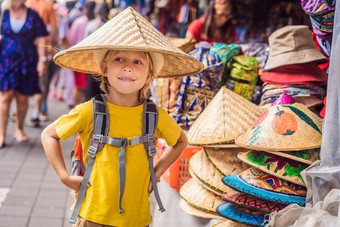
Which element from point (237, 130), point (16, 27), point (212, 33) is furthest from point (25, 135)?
point (237, 130)

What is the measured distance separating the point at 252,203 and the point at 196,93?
55.6 inches

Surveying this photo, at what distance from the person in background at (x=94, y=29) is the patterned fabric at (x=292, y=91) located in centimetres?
238

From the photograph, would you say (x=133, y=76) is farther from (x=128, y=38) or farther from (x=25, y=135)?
(x=25, y=135)

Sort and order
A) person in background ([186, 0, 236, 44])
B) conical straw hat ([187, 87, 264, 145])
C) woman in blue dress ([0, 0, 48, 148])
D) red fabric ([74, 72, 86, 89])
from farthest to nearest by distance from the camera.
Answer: red fabric ([74, 72, 86, 89]), woman in blue dress ([0, 0, 48, 148]), person in background ([186, 0, 236, 44]), conical straw hat ([187, 87, 264, 145])

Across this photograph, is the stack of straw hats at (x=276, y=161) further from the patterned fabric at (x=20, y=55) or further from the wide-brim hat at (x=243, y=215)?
the patterned fabric at (x=20, y=55)

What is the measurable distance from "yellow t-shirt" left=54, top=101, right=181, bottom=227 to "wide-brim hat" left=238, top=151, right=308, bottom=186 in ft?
1.97

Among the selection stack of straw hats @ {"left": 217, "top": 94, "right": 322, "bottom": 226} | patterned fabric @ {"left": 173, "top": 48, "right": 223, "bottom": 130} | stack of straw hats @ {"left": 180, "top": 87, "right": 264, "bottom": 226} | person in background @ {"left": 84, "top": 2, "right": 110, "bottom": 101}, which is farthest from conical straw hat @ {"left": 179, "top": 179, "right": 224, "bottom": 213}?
person in background @ {"left": 84, "top": 2, "right": 110, "bottom": 101}

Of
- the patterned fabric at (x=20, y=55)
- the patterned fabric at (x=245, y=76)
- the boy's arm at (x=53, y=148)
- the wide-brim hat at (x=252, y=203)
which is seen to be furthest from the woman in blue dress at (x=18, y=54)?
the wide-brim hat at (x=252, y=203)

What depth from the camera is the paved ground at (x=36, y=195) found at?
10.4ft

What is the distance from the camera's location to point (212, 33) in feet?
16.6

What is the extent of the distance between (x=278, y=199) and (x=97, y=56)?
1.14 meters

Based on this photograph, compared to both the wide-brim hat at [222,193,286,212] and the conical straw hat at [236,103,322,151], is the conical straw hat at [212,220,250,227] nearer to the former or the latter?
the wide-brim hat at [222,193,286,212]

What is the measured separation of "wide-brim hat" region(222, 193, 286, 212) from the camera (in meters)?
2.21

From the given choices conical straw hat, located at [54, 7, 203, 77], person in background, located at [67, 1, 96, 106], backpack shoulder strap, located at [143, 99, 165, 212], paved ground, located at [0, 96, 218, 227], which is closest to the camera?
conical straw hat, located at [54, 7, 203, 77]
